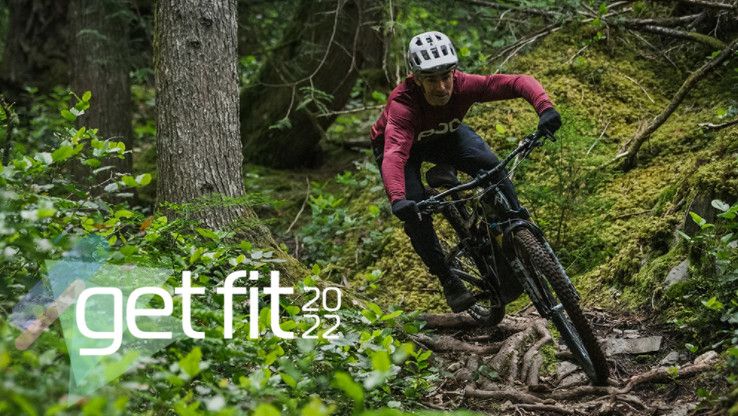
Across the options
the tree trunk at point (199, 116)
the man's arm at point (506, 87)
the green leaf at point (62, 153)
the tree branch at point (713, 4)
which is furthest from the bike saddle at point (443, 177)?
the tree branch at point (713, 4)

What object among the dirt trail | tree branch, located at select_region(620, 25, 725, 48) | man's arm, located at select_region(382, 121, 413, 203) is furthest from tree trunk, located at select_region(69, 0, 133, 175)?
tree branch, located at select_region(620, 25, 725, 48)

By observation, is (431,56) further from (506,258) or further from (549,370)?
(549,370)

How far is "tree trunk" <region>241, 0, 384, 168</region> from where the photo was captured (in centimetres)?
1066

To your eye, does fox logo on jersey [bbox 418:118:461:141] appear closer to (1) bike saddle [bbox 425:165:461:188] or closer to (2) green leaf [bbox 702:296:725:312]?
(1) bike saddle [bbox 425:165:461:188]

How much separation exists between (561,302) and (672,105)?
3.42 m

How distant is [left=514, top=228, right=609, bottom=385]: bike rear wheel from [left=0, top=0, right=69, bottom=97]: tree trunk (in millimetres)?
12523

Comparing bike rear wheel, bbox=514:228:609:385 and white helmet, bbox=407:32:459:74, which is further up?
white helmet, bbox=407:32:459:74

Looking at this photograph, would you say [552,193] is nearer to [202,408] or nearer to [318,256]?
[318,256]

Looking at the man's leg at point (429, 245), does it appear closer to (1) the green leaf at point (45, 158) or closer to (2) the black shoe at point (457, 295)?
(2) the black shoe at point (457, 295)

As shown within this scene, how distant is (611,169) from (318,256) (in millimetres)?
3322

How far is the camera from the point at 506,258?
5.65 metres

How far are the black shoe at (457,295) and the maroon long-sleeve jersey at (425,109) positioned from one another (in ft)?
3.72

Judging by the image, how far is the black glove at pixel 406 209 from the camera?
210 inches

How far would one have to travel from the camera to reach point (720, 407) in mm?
3893
